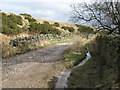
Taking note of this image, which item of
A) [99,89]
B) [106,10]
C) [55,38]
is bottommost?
[55,38]

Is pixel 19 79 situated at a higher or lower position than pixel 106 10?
lower

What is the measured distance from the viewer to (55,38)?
3362 centimetres

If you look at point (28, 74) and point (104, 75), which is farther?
point (28, 74)

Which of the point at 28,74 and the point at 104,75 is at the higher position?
the point at 104,75

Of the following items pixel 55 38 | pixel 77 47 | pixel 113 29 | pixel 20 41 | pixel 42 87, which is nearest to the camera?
pixel 42 87

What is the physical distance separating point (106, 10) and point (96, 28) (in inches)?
75.1

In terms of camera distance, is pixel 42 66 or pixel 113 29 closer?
pixel 42 66

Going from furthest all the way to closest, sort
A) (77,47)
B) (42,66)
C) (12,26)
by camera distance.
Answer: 1. (12,26)
2. (77,47)
3. (42,66)

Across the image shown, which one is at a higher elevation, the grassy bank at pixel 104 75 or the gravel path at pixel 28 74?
the grassy bank at pixel 104 75

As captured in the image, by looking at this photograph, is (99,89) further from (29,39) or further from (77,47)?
(29,39)

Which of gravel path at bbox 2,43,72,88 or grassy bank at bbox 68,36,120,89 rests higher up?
grassy bank at bbox 68,36,120,89

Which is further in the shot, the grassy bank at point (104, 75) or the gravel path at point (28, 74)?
the gravel path at point (28, 74)

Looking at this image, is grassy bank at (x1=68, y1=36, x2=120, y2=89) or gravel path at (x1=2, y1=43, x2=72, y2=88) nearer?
grassy bank at (x1=68, y1=36, x2=120, y2=89)

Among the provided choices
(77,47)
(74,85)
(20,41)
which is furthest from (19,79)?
(77,47)
